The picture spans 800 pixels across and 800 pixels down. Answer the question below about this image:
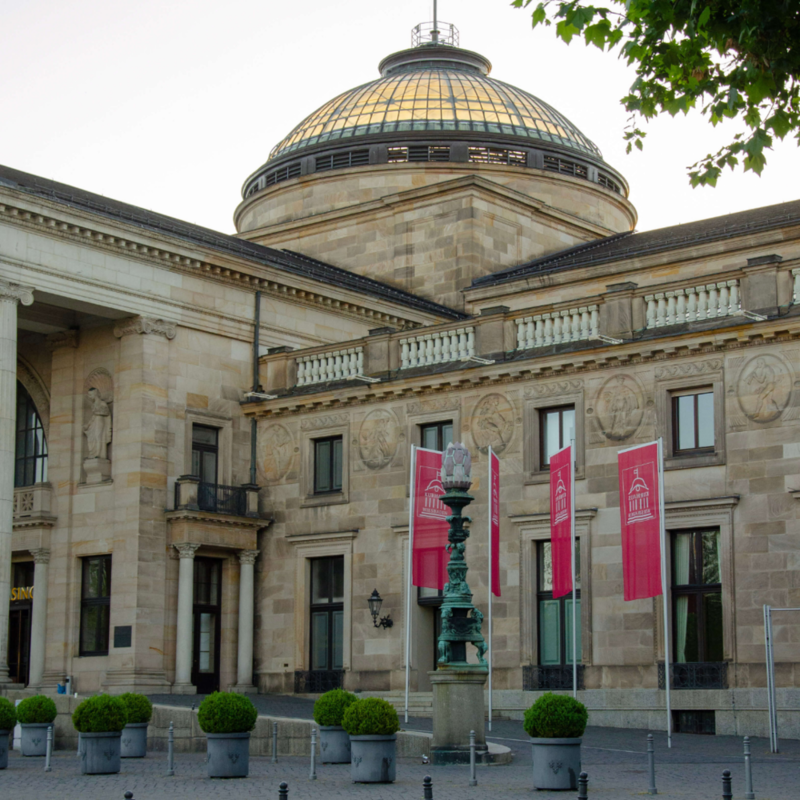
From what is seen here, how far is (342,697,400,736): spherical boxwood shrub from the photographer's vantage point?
22.5 metres

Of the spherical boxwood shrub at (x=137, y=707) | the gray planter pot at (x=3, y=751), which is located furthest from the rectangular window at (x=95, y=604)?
the gray planter pot at (x=3, y=751)

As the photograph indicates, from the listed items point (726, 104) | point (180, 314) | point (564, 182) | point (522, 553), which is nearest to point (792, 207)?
point (564, 182)

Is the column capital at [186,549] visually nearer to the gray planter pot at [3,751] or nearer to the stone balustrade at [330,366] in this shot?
the stone balustrade at [330,366]

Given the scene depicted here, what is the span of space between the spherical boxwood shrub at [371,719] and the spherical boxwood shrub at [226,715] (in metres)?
2.15

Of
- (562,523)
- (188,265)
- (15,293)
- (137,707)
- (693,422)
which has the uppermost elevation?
(188,265)

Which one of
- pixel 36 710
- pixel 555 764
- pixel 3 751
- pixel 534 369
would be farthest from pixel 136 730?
pixel 534 369

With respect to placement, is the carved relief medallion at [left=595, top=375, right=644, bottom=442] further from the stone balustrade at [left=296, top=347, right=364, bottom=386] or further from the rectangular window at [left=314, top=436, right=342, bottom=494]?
the rectangular window at [left=314, top=436, right=342, bottom=494]

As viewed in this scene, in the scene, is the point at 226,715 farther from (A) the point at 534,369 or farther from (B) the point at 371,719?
(A) the point at 534,369

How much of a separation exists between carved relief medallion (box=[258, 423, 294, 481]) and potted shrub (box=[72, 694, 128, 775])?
15973 mm

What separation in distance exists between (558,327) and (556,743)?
16.4 m

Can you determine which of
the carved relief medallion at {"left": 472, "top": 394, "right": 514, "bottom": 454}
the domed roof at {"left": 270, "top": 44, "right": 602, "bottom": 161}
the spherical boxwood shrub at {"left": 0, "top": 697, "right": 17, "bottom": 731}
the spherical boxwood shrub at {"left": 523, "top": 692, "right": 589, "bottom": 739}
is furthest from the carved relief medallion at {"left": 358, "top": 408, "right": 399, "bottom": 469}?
the domed roof at {"left": 270, "top": 44, "right": 602, "bottom": 161}

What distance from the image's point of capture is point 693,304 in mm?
33375

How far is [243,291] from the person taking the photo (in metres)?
41.8

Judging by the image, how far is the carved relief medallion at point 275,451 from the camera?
4069 cm
